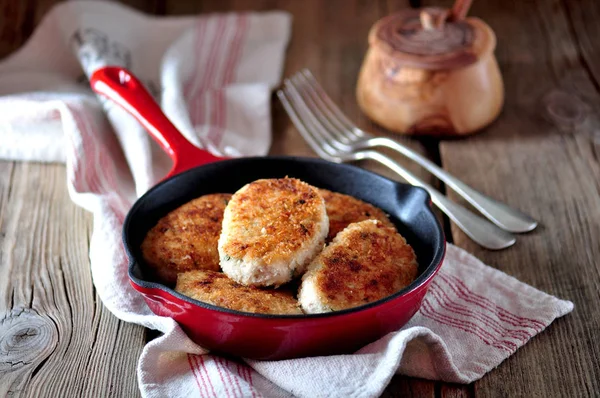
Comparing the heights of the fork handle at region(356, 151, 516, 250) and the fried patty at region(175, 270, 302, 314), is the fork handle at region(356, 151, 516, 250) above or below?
below

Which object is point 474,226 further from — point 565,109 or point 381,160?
point 565,109

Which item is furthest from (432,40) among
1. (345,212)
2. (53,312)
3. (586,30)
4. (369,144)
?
(53,312)

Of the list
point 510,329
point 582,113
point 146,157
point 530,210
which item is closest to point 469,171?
point 530,210

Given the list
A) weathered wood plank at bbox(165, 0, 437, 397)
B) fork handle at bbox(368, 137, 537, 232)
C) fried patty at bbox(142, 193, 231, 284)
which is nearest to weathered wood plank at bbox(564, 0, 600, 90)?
weathered wood plank at bbox(165, 0, 437, 397)

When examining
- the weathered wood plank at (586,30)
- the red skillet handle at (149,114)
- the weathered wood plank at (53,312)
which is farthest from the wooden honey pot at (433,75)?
the weathered wood plank at (53,312)

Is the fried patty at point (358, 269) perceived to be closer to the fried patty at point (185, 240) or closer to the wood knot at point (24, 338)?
the fried patty at point (185, 240)

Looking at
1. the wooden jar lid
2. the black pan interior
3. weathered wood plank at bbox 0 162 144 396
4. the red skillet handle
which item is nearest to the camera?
weathered wood plank at bbox 0 162 144 396

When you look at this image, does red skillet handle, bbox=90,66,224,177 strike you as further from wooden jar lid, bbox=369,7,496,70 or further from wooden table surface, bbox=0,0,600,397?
wooden jar lid, bbox=369,7,496,70
